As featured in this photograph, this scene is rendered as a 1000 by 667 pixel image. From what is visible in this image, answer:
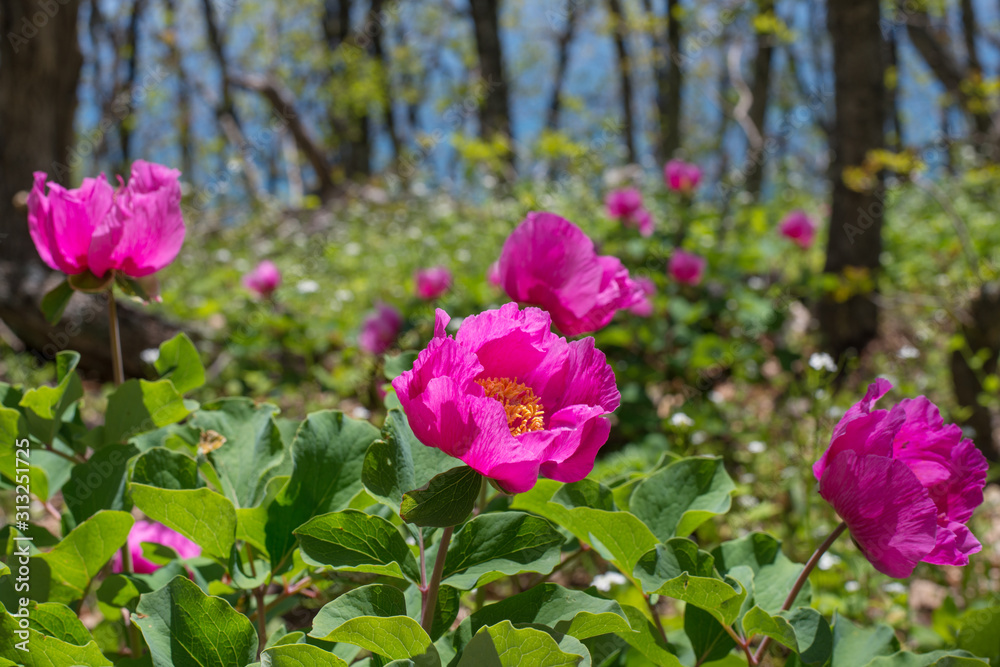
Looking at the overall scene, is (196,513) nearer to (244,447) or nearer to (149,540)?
(244,447)

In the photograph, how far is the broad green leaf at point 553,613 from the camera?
69cm

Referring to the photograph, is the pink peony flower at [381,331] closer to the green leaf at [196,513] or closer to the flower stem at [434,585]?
the green leaf at [196,513]

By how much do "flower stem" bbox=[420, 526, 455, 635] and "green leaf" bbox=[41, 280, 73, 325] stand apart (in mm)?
750

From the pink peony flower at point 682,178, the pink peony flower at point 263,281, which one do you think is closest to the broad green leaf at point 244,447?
the pink peony flower at point 263,281

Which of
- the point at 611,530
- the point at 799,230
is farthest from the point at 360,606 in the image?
the point at 799,230

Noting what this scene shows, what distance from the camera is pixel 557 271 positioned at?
976 mm

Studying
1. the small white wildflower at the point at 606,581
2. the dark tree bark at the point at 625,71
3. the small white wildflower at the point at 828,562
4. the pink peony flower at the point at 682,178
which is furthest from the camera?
the dark tree bark at the point at 625,71

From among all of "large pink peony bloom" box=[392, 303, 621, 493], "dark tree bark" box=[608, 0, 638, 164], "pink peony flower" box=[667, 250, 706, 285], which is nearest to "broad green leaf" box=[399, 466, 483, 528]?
"large pink peony bloom" box=[392, 303, 621, 493]

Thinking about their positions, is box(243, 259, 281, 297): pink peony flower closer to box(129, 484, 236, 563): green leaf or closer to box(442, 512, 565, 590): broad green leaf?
box(129, 484, 236, 563): green leaf

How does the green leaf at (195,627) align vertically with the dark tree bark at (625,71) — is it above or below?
below

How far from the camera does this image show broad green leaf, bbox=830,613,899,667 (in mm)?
877

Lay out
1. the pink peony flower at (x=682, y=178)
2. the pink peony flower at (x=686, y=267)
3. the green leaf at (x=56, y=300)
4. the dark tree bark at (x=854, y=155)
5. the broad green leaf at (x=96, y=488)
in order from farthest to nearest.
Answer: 1. the pink peony flower at (x=682, y=178)
2. the dark tree bark at (x=854, y=155)
3. the pink peony flower at (x=686, y=267)
4. the green leaf at (x=56, y=300)
5. the broad green leaf at (x=96, y=488)

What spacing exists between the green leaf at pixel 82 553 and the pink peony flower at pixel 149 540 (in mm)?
223

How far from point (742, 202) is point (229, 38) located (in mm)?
17796
